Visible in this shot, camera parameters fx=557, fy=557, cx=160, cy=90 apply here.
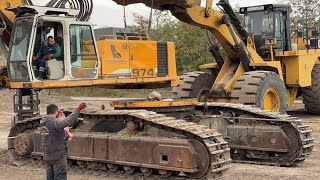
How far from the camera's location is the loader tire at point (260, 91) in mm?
15055

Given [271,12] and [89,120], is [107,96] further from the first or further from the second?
[89,120]

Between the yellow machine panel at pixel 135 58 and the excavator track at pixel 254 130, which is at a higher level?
the yellow machine panel at pixel 135 58

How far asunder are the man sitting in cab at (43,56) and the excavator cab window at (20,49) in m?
0.19

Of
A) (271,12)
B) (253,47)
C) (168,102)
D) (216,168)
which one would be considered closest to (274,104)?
(253,47)

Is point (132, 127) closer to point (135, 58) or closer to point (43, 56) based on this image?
point (135, 58)

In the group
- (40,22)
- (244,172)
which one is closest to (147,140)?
(244,172)

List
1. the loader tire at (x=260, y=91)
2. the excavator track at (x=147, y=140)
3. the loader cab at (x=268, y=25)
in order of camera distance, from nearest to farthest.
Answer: the excavator track at (x=147, y=140) → the loader tire at (x=260, y=91) → the loader cab at (x=268, y=25)

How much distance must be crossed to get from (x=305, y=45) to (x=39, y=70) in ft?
39.9

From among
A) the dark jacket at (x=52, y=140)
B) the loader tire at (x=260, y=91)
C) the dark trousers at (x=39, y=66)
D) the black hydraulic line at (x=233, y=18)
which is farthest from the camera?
the black hydraulic line at (x=233, y=18)

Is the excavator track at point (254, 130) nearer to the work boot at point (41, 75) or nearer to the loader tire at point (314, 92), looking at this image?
the work boot at point (41, 75)

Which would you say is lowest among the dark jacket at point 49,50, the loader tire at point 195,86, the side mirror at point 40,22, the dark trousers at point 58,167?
the dark trousers at point 58,167

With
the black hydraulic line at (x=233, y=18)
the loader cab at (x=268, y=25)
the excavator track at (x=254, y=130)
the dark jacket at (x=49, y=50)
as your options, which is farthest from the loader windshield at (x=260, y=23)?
the dark jacket at (x=49, y=50)

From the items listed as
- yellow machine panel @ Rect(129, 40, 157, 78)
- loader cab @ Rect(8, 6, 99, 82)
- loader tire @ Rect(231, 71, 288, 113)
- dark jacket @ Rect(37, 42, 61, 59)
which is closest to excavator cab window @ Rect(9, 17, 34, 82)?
loader cab @ Rect(8, 6, 99, 82)

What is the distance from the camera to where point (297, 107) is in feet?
81.0
